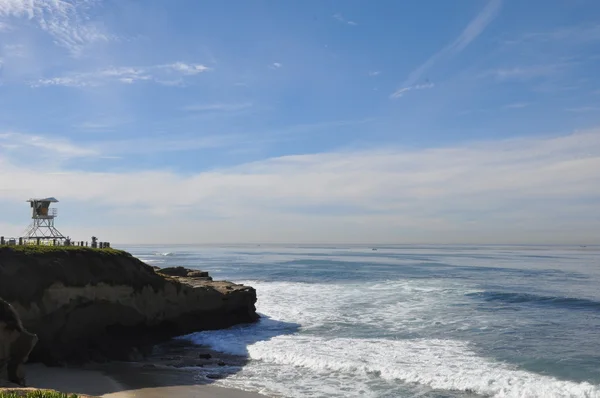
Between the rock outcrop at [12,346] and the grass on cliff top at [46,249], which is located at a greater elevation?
the grass on cliff top at [46,249]

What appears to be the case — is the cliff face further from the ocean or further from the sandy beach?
the ocean

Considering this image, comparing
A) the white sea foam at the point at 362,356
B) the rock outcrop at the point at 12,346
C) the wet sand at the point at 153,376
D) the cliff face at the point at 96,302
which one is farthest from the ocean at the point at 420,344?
the rock outcrop at the point at 12,346

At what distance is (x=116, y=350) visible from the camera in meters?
23.6

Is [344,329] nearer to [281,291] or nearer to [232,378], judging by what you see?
[232,378]

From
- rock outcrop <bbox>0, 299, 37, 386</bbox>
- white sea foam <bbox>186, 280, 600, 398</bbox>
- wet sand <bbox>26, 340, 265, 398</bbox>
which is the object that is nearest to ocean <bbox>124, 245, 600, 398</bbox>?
white sea foam <bbox>186, 280, 600, 398</bbox>

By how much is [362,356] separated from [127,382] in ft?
34.1

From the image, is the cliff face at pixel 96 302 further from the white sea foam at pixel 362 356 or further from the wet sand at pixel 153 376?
the white sea foam at pixel 362 356

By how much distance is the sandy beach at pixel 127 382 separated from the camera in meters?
17.5

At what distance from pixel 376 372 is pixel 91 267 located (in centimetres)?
1489

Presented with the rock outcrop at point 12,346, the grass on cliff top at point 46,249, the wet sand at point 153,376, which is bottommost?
the wet sand at point 153,376

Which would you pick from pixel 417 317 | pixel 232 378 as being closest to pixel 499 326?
pixel 417 317

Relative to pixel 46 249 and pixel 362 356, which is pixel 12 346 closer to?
pixel 46 249

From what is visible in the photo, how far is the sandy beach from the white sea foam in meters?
1.40

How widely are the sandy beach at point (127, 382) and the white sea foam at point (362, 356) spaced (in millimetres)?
1401
